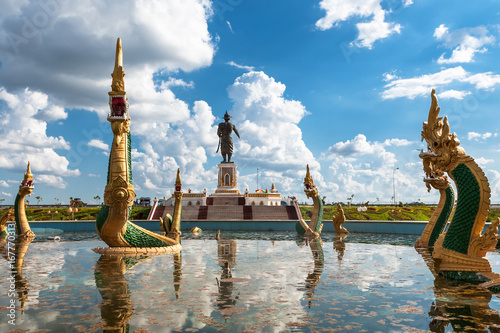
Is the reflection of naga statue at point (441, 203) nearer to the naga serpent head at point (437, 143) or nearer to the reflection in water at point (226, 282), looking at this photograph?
the naga serpent head at point (437, 143)

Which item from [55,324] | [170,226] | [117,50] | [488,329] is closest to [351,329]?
[488,329]

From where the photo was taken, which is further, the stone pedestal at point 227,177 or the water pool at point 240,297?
the stone pedestal at point 227,177

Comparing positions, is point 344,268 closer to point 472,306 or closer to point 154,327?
point 472,306

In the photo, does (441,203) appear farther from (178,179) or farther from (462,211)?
(178,179)

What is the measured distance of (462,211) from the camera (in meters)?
8.33

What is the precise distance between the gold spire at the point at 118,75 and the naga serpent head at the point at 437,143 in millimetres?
9217

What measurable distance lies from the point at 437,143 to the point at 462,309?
3958 millimetres

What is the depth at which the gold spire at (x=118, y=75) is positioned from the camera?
12039mm

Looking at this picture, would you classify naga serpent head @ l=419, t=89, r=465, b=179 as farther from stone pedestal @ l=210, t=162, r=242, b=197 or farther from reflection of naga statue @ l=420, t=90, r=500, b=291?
stone pedestal @ l=210, t=162, r=242, b=197

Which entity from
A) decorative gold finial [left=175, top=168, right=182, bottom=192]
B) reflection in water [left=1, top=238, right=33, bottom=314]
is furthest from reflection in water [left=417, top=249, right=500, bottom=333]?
decorative gold finial [left=175, top=168, right=182, bottom=192]

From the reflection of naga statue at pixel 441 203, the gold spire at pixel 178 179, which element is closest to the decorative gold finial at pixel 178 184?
the gold spire at pixel 178 179

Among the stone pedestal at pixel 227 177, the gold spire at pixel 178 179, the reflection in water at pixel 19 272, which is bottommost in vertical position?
the reflection in water at pixel 19 272

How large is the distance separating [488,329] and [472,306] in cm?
124

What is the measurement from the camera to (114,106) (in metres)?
12.0
